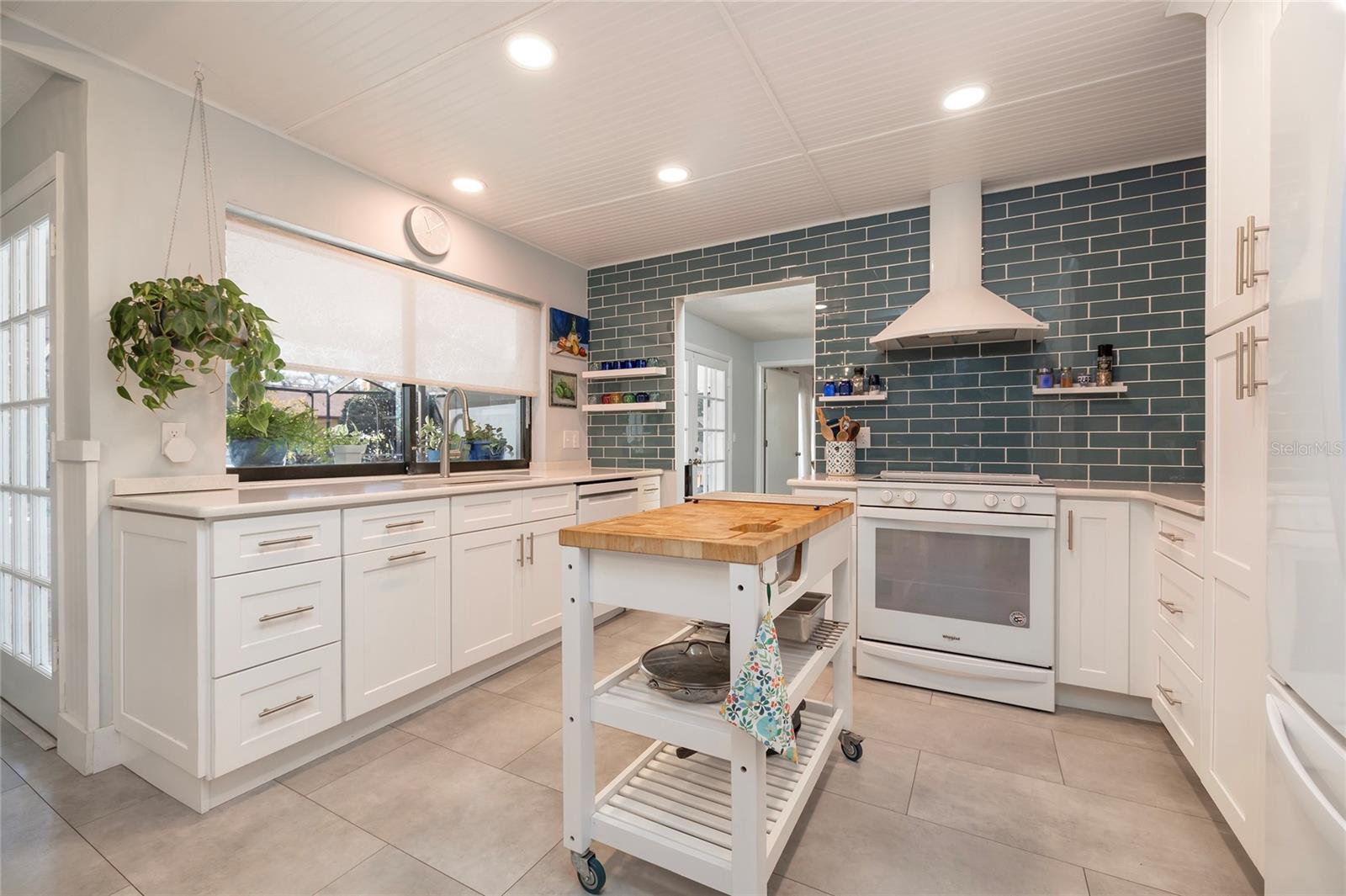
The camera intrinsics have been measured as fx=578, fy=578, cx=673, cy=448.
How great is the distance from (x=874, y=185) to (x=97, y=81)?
3232 mm

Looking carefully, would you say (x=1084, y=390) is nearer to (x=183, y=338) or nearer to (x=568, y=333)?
(x=568, y=333)

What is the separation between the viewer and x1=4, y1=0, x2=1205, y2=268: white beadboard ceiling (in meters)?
1.85

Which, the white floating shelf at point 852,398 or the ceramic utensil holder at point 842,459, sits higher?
the white floating shelf at point 852,398

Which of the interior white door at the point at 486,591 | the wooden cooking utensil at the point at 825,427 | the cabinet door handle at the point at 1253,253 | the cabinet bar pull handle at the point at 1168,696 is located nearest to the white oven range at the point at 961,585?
the cabinet bar pull handle at the point at 1168,696

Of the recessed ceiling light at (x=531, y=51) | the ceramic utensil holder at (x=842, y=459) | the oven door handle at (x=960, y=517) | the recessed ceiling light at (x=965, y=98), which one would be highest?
the recessed ceiling light at (x=531, y=51)

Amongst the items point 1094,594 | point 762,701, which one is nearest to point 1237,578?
point 1094,594

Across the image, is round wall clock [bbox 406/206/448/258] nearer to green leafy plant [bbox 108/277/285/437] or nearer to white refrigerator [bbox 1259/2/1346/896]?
green leafy plant [bbox 108/277/285/437]

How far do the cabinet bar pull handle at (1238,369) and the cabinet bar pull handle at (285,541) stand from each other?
110 inches

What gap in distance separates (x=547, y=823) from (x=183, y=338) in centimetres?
195

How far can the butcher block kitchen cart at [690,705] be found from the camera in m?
1.28

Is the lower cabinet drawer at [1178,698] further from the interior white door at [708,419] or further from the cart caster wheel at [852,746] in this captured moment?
the interior white door at [708,419]

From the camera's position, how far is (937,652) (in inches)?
105

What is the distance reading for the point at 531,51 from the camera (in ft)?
6.59

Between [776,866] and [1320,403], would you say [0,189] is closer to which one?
[776,866]
